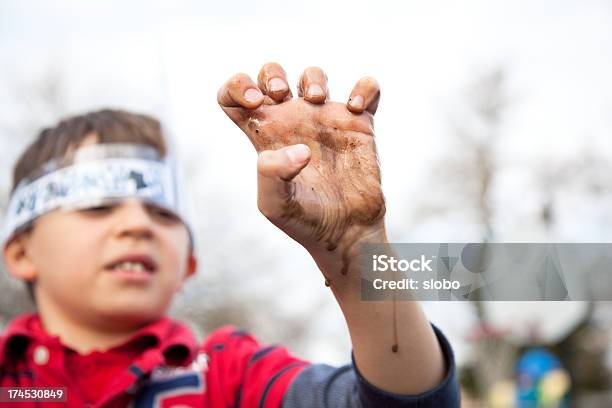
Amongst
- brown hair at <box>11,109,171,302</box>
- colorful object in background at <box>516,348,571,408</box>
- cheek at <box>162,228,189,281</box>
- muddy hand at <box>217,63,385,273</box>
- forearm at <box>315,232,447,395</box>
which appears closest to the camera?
muddy hand at <box>217,63,385,273</box>

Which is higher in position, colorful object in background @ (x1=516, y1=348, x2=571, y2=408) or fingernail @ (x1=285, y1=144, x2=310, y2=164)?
fingernail @ (x1=285, y1=144, x2=310, y2=164)

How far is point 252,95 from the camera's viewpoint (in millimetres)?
1347

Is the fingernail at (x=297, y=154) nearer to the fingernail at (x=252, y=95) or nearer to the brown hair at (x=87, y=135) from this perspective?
the fingernail at (x=252, y=95)

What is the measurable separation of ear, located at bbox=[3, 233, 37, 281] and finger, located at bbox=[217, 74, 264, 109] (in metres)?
1.36

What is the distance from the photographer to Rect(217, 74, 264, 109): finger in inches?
52.9

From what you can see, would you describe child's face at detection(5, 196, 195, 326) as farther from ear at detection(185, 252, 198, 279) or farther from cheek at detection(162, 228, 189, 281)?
ear at detection(185, 252, 198, 279)

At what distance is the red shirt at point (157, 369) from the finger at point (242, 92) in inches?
33.6

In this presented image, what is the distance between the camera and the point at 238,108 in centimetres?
138

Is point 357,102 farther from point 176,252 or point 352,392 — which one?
point 176,252

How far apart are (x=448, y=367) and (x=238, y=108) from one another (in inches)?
29.1

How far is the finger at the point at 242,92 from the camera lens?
1.34 metres

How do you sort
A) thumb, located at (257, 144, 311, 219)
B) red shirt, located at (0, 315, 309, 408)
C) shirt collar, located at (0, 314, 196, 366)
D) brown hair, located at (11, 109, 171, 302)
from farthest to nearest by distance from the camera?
brown hair, located at (11, 109, 171, 302) < shirt collar, located at (0, 314, 196, 366) < red shirt, located at (0, 315, 309, 408) < thumb, located at (257, 144, 311, 219)

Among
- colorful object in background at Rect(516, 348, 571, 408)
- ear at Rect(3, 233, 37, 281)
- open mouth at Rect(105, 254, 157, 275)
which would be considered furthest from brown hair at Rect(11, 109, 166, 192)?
colorful object in background at Rect(516, 348, 571, 408)

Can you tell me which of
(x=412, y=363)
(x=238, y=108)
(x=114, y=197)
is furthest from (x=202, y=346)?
(x=238, y=108)
